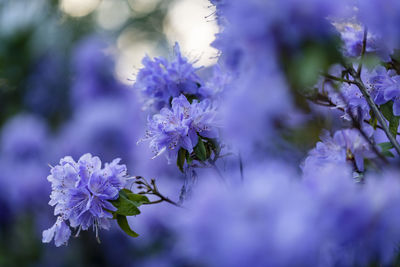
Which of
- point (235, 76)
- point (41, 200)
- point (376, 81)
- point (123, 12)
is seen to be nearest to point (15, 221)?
point (41, 200)

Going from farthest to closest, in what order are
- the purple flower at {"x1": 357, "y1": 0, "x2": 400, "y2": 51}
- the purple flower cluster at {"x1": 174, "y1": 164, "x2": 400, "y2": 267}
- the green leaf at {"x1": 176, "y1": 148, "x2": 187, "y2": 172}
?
the green leaf at {"x1": 176, "y1": 148, "x2": 187, "y2": 172} → the purple flower at {"x1": 357, "y1": 0, "x2": 400, "y2": 51} → the purple flower cluster at {"x1": 174, "y1": 164, "x2": 400, "y2": 267}

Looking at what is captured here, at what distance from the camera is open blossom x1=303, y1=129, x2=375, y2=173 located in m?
0.45

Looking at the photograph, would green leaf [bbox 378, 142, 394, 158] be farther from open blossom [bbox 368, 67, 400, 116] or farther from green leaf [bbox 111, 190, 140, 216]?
green leaf [bbox 111, 190, 140, 216]

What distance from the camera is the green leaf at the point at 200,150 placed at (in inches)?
20.6

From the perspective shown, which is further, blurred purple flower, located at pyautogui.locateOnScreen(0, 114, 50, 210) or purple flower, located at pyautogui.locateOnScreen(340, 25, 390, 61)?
blurred purple flower, located at pyautogui.locateOnScreen(0, 114, 50, 210)

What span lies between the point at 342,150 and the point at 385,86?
0.08m

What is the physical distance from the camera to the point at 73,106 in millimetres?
1955

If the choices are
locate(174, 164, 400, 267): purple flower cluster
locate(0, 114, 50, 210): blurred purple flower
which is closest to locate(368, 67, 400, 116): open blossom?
locate(174, 164, 400, 267): purple flower cluster

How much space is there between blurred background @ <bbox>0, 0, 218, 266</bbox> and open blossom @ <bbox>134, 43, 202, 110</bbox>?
0.57 metres

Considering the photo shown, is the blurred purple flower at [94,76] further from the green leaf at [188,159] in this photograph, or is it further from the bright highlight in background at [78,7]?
the green leaf at [188,159]

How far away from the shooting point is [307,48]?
396 millimetres

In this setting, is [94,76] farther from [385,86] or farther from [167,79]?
[385,86]

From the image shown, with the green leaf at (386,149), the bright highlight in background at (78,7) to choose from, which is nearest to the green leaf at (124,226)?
the green leaf at (386,149)

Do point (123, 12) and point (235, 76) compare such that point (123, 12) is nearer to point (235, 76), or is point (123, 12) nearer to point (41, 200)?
point (41, 200)
